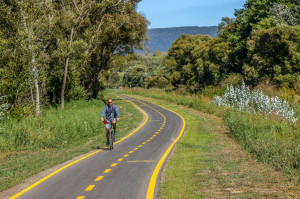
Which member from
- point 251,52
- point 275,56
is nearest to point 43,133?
point 275,56

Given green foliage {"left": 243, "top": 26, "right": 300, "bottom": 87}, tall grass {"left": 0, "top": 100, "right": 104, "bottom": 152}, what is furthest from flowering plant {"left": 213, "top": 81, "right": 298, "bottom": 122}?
tall grass {"left": 0, "top": 100, "right": 104, "bottom": 152}

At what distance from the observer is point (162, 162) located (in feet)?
38.3

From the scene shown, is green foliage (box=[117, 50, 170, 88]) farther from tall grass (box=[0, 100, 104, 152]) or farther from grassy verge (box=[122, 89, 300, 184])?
grassy verge (box=[122, 89, 300, 184])

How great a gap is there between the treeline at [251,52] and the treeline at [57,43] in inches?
585

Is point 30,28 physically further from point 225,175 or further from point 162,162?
point 225,175

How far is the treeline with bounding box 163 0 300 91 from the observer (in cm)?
3578

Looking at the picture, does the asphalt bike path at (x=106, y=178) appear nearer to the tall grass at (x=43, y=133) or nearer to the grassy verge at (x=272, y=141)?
the grassy verge at (x=272, y=141)

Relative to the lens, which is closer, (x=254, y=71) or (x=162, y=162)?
(x=162, y=162)

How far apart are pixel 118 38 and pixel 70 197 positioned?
34.5 meters

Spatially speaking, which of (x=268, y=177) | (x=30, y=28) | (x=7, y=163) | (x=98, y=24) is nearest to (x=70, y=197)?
(x=268, y=177)

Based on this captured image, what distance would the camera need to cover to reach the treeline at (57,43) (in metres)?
20.4

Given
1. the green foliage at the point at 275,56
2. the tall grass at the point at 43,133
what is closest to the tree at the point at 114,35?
the green foliage at the point at 275,56

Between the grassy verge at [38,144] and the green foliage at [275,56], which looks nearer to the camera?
the grassy verge at [38,144]

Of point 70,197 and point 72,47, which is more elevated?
point 72,47
